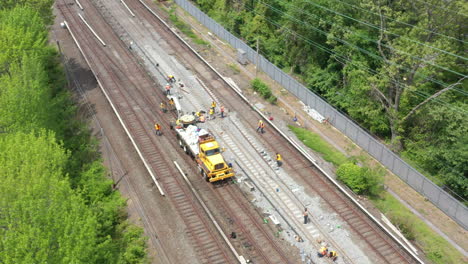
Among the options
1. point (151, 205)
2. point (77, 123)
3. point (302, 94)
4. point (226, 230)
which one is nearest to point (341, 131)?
point (302, 94)

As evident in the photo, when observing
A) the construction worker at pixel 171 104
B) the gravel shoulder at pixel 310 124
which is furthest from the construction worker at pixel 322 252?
the construction worker at pixel 171 104

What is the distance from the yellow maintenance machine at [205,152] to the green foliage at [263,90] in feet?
43.3

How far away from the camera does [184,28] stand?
256 ft

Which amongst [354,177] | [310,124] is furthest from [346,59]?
[354,177]

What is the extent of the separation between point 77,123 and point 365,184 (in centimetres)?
3351

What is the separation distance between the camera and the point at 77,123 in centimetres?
5306

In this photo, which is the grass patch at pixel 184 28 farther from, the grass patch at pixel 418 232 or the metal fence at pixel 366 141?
the grass patch at pixel 418 232

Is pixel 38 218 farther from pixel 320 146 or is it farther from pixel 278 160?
pixel 320 146

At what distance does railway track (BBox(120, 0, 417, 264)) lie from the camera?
3738 cm

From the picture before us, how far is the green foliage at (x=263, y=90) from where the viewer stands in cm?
5781

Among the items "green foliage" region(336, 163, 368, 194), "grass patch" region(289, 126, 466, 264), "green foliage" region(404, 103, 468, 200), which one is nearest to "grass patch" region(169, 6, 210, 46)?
"grass patch" region(289, 126, 466, 264)

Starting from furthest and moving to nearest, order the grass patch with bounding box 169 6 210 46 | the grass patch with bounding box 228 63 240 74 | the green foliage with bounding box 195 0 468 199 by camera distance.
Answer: the grass patch with bounding box 169 6 210 46 < the grass patch with bounding box 228 63 240 74 < the green foliage with bounding box 195 0 468 199

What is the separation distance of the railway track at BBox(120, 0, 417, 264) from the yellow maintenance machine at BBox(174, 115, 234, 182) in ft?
24.4

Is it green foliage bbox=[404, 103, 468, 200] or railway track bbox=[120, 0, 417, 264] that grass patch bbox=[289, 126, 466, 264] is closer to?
railway track bbox=[120, 0, 417, 264]
